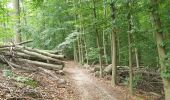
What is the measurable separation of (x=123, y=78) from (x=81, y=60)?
27.0 feet

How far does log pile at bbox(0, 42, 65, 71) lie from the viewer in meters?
13.0

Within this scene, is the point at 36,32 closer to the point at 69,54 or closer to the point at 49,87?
the point at 69,54

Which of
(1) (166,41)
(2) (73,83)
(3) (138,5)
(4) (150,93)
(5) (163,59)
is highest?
(3) (138,5)

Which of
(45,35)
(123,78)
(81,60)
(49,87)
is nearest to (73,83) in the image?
(49,87)

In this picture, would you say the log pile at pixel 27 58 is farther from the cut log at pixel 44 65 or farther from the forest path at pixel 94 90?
the forest path at pixel 94 90

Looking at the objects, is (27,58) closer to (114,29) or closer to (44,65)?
(44,65)

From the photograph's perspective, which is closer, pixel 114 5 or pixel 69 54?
pixel 114 5

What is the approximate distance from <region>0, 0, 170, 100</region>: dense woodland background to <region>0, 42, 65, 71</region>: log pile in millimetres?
1775

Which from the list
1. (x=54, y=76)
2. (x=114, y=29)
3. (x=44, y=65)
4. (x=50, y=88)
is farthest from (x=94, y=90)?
(x=114, y=29)

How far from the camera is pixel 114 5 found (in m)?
13.7

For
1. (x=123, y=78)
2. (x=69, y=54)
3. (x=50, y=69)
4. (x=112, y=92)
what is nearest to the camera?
(x=112, y=92)

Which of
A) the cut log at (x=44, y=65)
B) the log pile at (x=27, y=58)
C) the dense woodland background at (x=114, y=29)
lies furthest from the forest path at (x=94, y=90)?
the log pile at (x=27, y=58)

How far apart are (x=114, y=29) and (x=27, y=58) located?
5.19m

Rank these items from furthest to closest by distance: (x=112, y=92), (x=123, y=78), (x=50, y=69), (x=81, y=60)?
(x=81, y=60)
(x=123, y=78)
(x=50, y=69)
(x=112, y=92)
